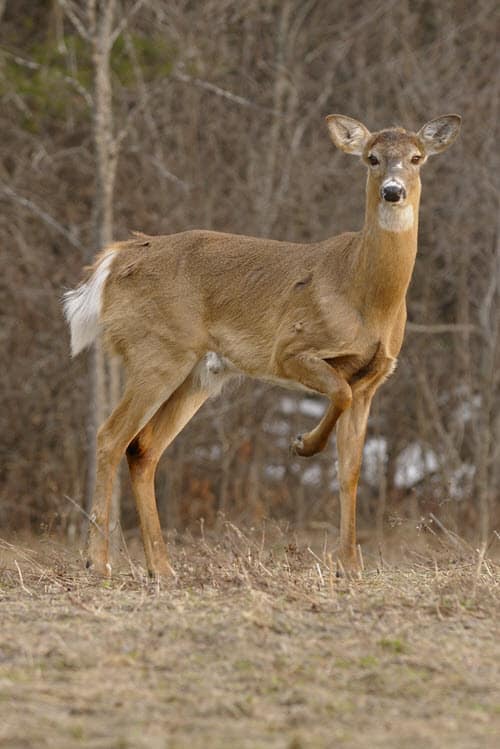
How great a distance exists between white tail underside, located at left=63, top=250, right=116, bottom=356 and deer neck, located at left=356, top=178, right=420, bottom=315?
1.69 meters

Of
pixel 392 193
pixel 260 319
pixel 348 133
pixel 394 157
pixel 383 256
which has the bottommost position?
pixel 260 319

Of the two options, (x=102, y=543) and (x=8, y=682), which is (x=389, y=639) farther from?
(x=102, y=543)

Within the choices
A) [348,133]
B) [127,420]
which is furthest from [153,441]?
[348,133]

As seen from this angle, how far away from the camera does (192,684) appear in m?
4.69

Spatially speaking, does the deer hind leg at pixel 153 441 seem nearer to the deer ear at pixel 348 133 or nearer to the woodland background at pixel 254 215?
the deer ear at pixel 348 133

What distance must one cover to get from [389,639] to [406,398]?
11.3 metres

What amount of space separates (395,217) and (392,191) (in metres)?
0.26

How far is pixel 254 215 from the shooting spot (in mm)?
14945

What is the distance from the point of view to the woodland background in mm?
14961

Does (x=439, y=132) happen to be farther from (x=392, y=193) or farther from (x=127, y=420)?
(x=127, y=420)

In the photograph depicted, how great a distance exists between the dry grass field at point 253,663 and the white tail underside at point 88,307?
7.39 ft

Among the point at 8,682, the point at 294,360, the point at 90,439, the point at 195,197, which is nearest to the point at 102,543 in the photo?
the point at 294,360

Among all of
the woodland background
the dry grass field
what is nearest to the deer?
the dry grass field

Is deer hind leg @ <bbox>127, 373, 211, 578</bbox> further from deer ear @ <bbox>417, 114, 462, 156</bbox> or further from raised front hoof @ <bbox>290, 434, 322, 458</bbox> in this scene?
deer ear @ <bbox>417, 114, 462, 156</bbox>
